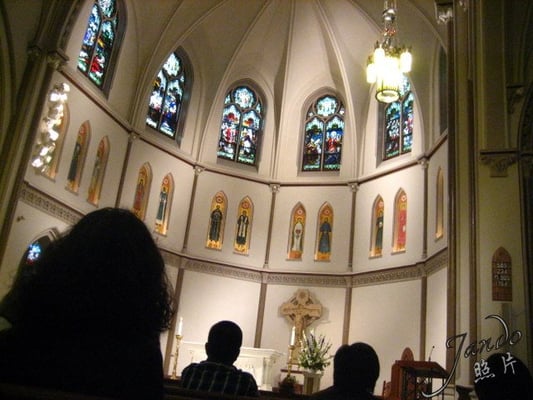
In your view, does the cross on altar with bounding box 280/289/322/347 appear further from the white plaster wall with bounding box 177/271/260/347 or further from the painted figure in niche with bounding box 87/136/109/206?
the painted figure in niche with bounding box 87/136/109/206

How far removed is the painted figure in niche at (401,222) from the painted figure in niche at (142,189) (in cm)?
780

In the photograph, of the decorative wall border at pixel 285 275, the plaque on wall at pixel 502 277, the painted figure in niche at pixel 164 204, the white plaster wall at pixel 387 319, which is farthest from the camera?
the painted figure in niche at pixel 164 204

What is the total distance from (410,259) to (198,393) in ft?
47.4

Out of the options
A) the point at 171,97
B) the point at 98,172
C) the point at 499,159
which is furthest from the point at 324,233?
the point at 499,159

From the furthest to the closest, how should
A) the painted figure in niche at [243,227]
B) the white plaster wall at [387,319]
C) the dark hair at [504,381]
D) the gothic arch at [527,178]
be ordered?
the painted figure in niche at [243,227] → the white plaster wall at [387,319] → the gothic arch at [527,178] → the dark hair at [504,381]

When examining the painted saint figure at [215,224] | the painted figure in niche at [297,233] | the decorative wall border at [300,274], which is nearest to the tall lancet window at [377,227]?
the decorative wall border at [300,274]

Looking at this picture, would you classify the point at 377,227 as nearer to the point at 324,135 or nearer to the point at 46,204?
the point at 324,135

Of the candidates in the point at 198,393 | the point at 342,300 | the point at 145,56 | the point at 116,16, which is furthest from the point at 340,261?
the point at 198,393

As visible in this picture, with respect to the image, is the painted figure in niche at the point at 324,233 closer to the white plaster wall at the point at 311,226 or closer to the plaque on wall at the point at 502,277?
the white plaster wall at the point at 311,226

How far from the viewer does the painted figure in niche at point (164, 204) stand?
734 inches

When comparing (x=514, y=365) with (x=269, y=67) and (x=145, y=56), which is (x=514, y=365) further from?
(x=269, y=67)

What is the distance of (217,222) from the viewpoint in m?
19.9

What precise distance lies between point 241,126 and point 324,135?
3.05 meters

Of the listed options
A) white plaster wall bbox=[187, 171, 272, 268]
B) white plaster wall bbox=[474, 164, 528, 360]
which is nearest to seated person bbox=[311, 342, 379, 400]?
white plaster wall bbox=[474, 164, 528, 360]
